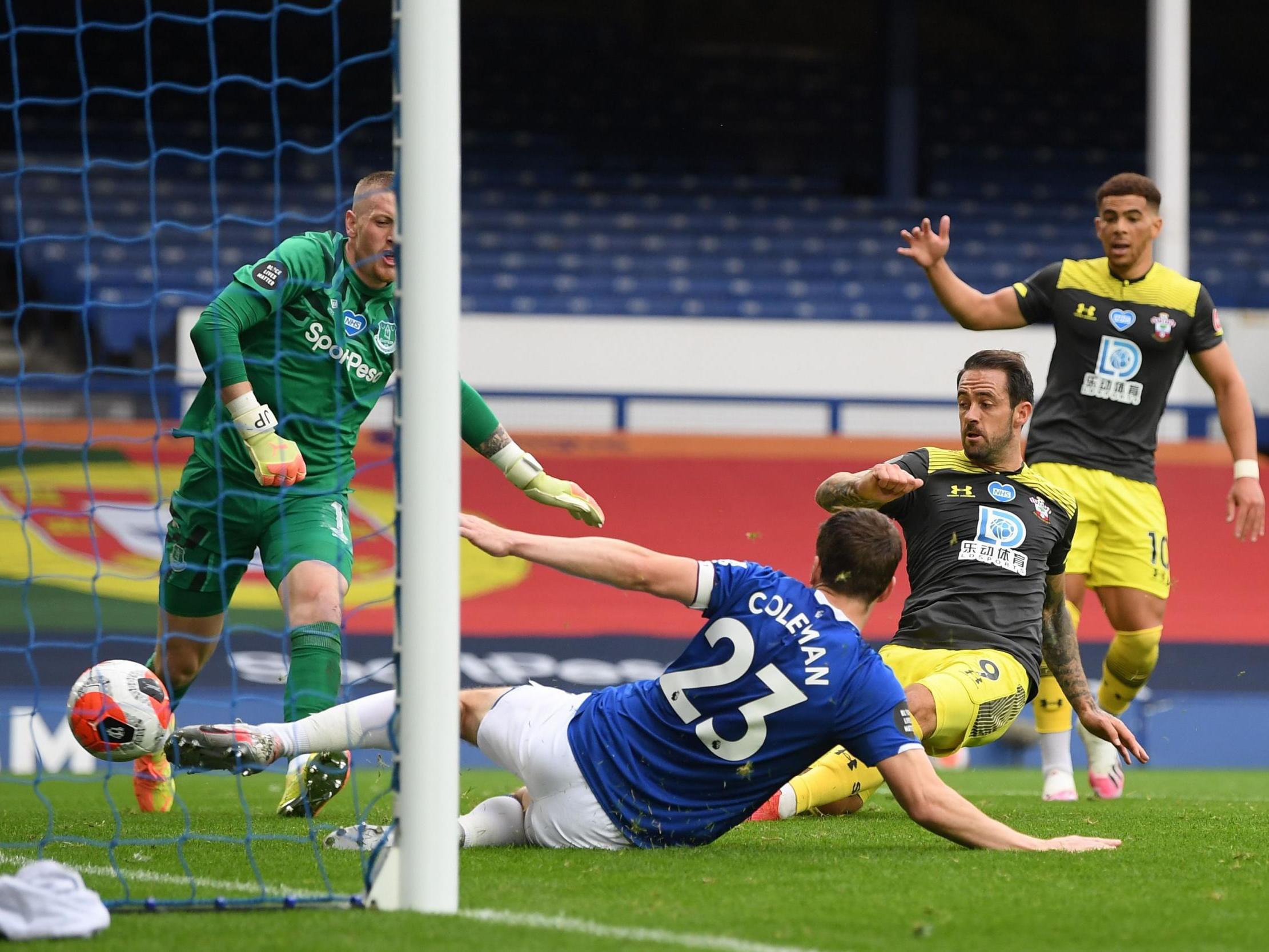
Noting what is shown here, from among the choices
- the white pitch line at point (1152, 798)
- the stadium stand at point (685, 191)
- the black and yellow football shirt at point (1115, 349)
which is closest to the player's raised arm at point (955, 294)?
the black and yellow football shirt at point (1115, 349)

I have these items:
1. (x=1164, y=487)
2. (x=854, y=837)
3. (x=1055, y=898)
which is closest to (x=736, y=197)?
(x=1164, y=487)

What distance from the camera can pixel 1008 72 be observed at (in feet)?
71.2

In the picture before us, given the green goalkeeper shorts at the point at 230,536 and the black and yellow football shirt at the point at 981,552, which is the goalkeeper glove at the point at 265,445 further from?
the black and yellow football shirt at the point at 981,552

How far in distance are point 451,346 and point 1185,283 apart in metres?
4.15

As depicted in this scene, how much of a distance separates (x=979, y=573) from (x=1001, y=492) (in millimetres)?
311

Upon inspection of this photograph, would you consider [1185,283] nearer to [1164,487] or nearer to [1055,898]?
[1055,898]

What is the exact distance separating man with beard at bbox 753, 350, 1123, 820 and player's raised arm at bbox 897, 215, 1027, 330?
56 cm

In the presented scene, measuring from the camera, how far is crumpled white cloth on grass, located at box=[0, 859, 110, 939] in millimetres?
3225

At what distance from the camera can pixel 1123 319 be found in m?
6.66

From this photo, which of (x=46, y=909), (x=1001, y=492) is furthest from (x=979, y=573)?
(x=46, y=909)

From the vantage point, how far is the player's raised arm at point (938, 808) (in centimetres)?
425

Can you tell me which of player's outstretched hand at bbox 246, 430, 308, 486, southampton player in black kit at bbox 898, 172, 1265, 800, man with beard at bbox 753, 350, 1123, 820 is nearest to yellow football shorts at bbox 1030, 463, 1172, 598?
southampton player in black kit at bbox 898, 172, 1265, 800

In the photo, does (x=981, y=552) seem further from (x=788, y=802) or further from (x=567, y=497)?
(x=567, y=497)

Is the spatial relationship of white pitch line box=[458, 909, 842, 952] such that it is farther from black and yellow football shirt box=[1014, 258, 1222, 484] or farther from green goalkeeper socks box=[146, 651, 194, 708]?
black and yellow football shirt box=[1014, 258, 1222, 484]
